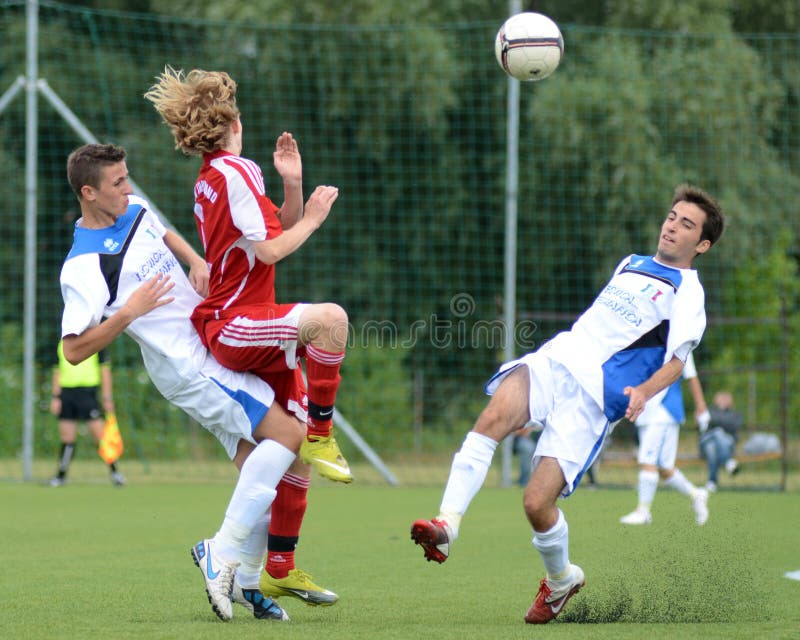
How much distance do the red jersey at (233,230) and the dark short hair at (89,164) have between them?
0.44m

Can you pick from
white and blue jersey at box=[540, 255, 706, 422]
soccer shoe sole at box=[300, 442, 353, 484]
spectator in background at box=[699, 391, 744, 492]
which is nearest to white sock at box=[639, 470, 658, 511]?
spectator in background at box=[699, 391, 744, 492]

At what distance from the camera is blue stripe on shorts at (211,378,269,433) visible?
17.1ft

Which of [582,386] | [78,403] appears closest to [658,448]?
[582,386]

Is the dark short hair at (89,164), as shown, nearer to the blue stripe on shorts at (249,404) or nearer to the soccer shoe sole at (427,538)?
the blue stripe on shorts at (249,404)

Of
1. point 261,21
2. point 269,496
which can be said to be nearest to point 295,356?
point 269,496

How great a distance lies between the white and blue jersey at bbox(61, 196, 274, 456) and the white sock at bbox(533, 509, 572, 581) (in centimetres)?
135

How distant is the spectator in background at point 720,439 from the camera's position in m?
14.1

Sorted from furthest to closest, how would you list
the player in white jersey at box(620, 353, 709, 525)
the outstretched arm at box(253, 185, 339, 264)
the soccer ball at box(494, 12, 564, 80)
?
the player in white jersey at box(620, 353, 709, 525) → the soccer ball at box(494, 12, 564, 80) → the outstretched arm at box(253, 185, 339, 264)

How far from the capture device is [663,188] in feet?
61.0

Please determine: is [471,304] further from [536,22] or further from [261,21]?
[536,22]

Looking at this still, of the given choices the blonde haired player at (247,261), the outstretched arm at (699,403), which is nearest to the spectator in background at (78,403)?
the outstretched arm at (699,403)

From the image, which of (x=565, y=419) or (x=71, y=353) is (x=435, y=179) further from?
(x=71, y=353)

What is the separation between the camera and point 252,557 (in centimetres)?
542

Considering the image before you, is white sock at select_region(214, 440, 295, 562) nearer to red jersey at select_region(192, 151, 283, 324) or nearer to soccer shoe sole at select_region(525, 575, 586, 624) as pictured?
red jersey at select_region(192, 151, 283, 324)
